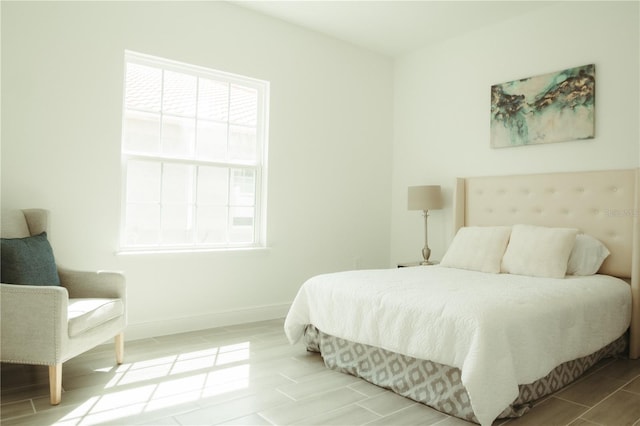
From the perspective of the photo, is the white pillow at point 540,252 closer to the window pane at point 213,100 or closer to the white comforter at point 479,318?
the white comforter at point 479,318

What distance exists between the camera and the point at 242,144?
427 cm

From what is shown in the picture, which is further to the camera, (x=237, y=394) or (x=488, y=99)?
(x=488, y=99)

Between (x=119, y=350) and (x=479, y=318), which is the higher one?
(x=479, y=318)

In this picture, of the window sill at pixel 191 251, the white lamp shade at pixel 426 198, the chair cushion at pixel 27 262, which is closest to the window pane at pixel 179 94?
the window sill at pixel 191 251

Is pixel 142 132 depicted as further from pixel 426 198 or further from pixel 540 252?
pixel 540 252

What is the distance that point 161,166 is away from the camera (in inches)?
149

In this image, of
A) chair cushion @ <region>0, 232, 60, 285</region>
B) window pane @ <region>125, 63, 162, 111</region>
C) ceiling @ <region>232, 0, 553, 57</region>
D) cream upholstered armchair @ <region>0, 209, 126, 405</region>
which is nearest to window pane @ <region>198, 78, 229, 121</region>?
window pane @ <region>125, 63, 162, 111</region>

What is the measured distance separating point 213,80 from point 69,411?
287 cm

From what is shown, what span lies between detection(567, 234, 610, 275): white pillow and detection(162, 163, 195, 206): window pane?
Answer: 10.3 feet

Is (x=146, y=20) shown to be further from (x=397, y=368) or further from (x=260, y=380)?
(x=397, y=368)

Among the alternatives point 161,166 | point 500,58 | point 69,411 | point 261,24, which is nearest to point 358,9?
point 261,24

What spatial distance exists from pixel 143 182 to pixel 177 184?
284mm

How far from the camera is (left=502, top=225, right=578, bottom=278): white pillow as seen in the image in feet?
11.0

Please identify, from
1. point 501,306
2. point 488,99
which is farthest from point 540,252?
point 488,99
